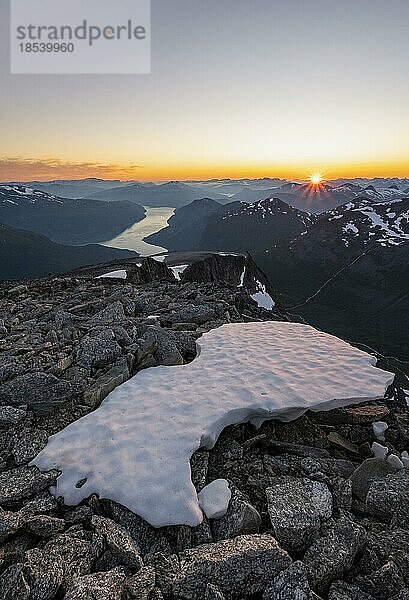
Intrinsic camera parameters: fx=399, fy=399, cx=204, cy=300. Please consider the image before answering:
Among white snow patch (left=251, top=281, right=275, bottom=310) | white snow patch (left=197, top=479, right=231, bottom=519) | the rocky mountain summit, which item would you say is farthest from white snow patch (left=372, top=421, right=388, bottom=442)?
white snow patch (left=251, top=281, right=275, bottom=310)

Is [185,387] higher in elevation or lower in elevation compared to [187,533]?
higher

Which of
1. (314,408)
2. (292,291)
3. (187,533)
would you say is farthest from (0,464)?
(292,291)

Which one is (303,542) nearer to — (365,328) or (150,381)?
(150,381)

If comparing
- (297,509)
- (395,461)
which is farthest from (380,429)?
(297,509)

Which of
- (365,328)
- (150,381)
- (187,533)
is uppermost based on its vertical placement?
(150,381)

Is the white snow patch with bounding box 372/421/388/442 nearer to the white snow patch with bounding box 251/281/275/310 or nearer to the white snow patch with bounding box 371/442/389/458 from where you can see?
the white snow patch with bounding box 371/442/389/458

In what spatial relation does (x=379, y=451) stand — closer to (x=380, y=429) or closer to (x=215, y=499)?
(x=380, y=429)
